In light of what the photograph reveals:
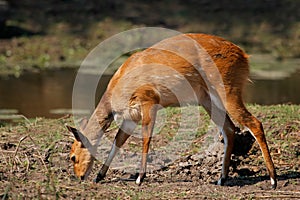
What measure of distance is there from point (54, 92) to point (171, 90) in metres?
6.03

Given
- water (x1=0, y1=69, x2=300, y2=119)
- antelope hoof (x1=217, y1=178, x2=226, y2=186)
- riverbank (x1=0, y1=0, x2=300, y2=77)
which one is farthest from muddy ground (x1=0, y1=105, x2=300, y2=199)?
riverbank (x1=0, y1=0, x2=300, y2=77)

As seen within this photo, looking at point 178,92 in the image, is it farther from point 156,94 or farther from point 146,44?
point 146,44

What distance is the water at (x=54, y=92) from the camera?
11.1 m

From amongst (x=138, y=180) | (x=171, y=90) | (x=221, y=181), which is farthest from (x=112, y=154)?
(x=221, y=181)

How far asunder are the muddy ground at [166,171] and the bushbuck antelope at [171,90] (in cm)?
24

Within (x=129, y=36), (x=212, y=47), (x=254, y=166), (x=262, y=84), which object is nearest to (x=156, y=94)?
(x=212, y=47)

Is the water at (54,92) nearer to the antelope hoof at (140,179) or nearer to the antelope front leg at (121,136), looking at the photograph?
the antelope front leg at (121,136)

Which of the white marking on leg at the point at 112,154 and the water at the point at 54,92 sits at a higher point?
the water at the point at 54,92

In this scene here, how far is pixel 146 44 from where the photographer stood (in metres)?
16.0

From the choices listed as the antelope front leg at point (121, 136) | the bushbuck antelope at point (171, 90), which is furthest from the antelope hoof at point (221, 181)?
the antelope front leg at point (121, 136)

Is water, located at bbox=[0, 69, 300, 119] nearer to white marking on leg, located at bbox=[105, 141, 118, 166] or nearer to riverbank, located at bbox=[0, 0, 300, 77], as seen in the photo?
riverbank, located at bbox=[0, 0, 300, 77]

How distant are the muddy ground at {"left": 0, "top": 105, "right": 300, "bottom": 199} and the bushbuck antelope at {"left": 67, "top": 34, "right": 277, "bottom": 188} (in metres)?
0.24

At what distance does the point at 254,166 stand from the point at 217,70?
3.59 ft

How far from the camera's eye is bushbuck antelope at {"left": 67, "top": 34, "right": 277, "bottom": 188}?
21.2 ft
